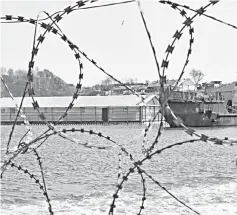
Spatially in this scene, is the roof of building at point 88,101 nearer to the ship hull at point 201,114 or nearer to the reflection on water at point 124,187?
the ship hull at point 201,114

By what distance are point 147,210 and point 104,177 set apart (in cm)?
511

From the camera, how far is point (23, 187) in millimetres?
12492

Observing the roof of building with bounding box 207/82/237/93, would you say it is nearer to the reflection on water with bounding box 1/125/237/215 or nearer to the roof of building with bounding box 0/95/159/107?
the roof of building with bounding box 0/95/159/107

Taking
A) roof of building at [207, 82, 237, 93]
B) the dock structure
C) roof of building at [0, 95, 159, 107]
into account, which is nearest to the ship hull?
the dock structure

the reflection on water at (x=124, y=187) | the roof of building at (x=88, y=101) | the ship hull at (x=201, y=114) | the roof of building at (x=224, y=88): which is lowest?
the reflection on water at (x=124, y=187)

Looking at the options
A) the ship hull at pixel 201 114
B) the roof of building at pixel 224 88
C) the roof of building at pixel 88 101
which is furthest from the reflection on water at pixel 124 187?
the roof of building at pixel 224 88

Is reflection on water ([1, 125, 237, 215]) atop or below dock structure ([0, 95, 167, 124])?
below

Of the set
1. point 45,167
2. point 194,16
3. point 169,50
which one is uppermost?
point 194,16

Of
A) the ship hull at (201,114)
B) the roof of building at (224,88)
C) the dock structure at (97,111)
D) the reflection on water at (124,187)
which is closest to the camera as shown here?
the reflection on water at (124,187)

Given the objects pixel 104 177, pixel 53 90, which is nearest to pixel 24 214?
pixel 104 177

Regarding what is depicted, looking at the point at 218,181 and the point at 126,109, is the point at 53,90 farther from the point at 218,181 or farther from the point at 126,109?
the point at 218,181

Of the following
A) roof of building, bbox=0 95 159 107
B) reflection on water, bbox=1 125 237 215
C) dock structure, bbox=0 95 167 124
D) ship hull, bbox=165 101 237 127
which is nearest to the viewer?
reflection on water, bbox=1 125 237 215

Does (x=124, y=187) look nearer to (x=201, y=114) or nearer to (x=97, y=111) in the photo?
(x=201, y=114)

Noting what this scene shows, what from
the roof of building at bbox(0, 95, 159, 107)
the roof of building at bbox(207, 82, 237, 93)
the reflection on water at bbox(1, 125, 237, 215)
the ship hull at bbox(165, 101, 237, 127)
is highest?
the roof of building at bbox(207, 82, 237, 93)
